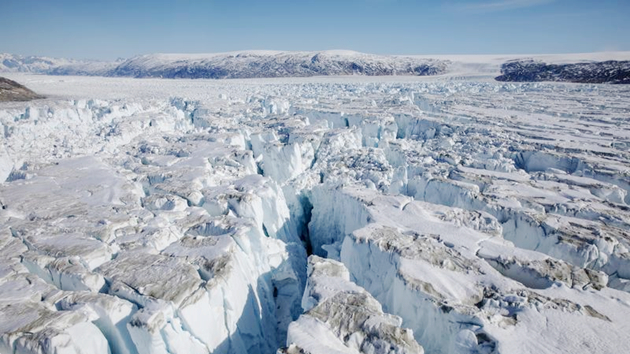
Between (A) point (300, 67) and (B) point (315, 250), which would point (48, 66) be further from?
(B) point (315, 250)

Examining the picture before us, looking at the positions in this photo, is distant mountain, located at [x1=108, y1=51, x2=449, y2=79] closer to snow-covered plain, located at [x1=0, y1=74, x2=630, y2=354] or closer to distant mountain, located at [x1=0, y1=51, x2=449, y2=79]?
distant mountain, located at [x1=0, y1=51, x2=449, y2=79]

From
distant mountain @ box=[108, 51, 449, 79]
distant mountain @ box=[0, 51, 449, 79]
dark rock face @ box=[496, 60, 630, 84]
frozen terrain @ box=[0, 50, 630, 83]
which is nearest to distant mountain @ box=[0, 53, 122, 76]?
frozen terrain @ box=[0, 50, 630, 83]

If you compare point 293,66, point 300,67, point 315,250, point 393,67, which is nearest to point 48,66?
point 293,66

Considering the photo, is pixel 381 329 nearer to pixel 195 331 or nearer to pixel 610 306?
pixel 195 331

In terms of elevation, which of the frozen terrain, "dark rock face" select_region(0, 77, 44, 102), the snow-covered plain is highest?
the frozen terrain

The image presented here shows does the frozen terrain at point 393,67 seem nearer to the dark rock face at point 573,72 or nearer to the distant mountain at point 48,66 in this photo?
the dark rock face at point 573,72
